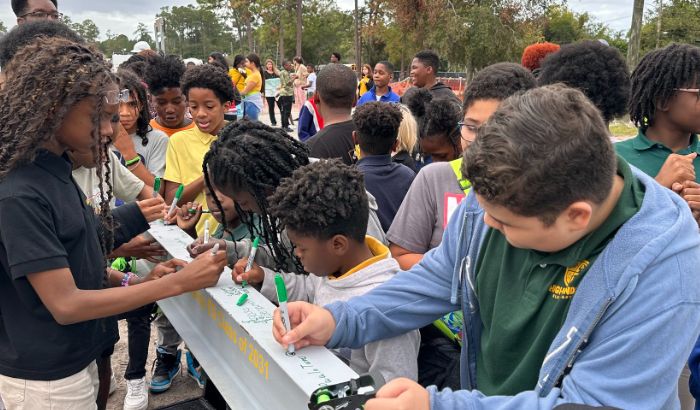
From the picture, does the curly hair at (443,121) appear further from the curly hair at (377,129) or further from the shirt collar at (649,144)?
the shirt collar at (649,144)

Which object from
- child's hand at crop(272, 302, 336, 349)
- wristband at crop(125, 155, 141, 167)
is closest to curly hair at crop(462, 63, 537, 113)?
child's hand at crop(272, 302, 336, 349)

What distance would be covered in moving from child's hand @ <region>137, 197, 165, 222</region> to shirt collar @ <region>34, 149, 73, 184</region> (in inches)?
23.5

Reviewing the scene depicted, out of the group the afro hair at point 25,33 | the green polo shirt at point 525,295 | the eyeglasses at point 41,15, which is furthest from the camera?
the eyeglasses at point 41,15

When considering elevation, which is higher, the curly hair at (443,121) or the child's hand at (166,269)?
the curly hair at (443,121)

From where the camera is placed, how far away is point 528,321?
53.4 inches

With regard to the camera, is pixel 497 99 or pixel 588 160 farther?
pixel 497 99

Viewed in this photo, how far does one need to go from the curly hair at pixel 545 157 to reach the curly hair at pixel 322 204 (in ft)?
2.89

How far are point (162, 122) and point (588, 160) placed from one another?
13.3 ft

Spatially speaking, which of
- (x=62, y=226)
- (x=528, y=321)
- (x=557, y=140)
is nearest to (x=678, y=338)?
(x=528, y=321)

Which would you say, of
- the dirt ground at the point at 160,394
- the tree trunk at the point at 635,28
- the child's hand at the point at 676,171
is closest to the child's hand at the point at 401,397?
the child's hand at the point at 676,171

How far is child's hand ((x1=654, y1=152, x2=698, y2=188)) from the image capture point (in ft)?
7.79

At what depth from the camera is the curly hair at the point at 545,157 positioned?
1125 mm

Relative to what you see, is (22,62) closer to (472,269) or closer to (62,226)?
(62,226)

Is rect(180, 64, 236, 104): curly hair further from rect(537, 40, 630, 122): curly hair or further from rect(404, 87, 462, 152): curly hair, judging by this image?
rect(537, 40, 630, 122): curly hair
